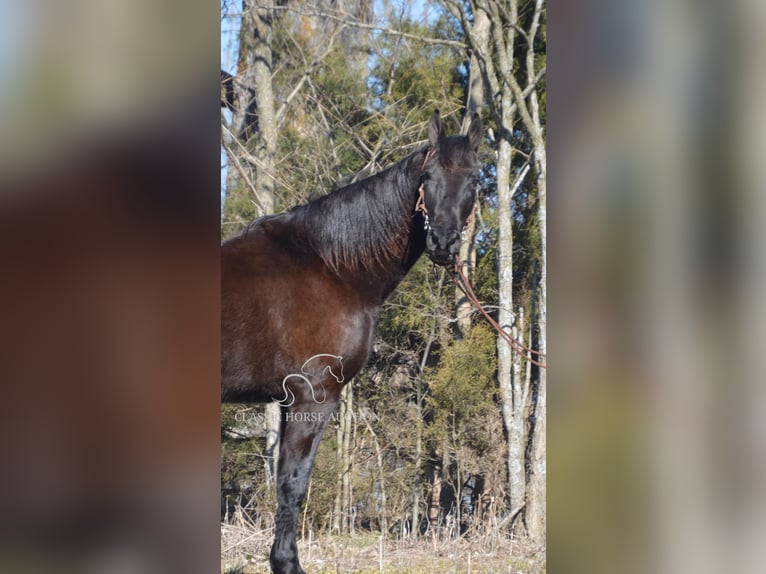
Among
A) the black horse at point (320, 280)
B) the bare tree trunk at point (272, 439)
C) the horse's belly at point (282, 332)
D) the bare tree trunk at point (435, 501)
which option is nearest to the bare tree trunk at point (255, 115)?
the black horse at point (320, 280)

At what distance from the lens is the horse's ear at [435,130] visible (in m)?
4.19

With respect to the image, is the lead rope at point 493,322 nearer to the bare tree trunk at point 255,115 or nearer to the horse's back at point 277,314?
the horse's back at point 277,314

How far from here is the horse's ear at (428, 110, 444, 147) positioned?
4.19m

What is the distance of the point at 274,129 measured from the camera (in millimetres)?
4398

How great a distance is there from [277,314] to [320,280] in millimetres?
304

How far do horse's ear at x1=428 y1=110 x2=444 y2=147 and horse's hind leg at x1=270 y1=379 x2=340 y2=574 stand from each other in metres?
1.46

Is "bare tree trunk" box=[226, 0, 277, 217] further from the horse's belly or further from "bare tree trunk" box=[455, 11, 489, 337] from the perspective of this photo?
"bare tree trunk" box=[455, 11, 489, 337]

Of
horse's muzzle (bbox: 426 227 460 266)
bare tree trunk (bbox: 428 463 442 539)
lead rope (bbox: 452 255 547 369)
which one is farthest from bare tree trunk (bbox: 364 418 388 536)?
horse's muzzle (bbox: 426 227 460 266)
